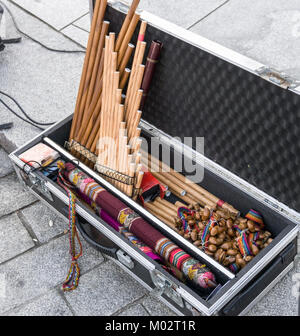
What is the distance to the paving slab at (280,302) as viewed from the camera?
222 cm

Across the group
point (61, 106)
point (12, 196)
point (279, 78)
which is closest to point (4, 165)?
point (12, 196)

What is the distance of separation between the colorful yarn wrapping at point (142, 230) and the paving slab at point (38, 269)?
1.02 feet

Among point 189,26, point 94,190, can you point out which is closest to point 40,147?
point 94,190

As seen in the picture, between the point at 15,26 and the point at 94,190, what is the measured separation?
2.12 m

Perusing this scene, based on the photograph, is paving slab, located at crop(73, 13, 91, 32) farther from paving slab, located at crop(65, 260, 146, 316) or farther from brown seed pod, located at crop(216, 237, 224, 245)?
brown seed pod, located at crop(216, 237, 224, 245)

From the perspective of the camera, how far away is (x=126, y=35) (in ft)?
7.57

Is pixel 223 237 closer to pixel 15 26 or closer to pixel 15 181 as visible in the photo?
pixel 15 181

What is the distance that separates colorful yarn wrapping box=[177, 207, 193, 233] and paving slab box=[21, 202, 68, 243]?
590 millimetres

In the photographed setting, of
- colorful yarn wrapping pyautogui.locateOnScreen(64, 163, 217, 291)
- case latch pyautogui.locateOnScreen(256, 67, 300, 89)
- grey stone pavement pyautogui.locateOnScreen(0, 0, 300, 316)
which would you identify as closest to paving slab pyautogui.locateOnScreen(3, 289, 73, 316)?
grey stone pavement pyautogui.locateOnScreen(0, 0, 300, 316)

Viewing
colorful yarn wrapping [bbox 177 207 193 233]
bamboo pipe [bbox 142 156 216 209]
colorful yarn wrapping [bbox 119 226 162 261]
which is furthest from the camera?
bamboo pipe [bbox 142 156 216 209]

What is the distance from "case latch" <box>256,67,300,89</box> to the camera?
188 cm

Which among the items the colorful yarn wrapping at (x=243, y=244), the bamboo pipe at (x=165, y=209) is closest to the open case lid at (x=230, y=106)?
the colorful yarn wrapping at (x=243, y=244)

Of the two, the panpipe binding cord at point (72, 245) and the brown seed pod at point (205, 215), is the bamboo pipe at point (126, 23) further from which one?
the brown seed pod at point (205, 215)

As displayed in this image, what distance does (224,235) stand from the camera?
2.24 meters
